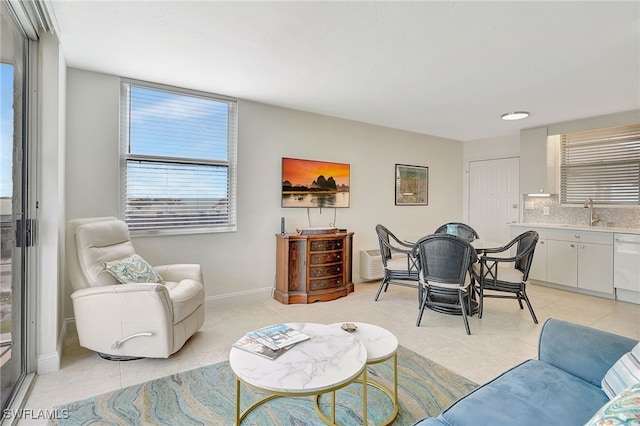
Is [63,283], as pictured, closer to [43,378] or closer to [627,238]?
[43,378]

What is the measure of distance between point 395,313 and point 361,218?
171 cm

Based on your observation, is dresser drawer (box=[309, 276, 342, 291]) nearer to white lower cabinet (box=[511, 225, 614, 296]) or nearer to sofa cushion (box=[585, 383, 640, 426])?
white lower cabinet (box=[511, 225, 614, 296])

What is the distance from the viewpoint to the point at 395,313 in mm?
3602

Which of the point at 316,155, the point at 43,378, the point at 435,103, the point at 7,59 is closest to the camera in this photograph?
the point at 7,59

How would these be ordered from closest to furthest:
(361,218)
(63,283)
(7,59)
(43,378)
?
(7,59) < (43,378) < (63,283) < (361,218)

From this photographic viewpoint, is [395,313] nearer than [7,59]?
No

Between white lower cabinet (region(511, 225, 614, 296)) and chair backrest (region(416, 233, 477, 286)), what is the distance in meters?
2.39

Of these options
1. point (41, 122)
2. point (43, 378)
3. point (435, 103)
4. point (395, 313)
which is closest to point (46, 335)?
point (43, 378)

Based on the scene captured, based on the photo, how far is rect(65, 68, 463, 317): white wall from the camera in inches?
120

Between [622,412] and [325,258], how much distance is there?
3373mm

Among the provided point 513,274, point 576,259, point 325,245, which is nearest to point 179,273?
point 325,245

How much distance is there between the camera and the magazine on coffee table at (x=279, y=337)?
5.66 ft

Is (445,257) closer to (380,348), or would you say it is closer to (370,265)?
(380,348)

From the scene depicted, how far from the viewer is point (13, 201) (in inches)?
78.8
